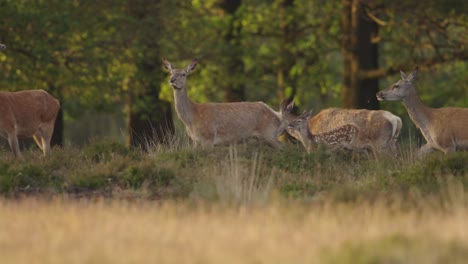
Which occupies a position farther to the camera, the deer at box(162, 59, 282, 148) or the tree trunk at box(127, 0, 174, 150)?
the tree trunk at box(127, 0, 174, 150)

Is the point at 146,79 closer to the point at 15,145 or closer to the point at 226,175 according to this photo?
the point at 15,145

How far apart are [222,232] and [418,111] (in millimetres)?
10082

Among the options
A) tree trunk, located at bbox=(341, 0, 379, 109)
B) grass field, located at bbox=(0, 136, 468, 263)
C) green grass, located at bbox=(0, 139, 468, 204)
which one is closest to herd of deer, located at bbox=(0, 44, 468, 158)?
grass field, located at bbox=(0, 136, 468, 263)

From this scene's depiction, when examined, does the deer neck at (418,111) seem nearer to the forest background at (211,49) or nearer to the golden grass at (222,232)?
the forest background at (211,49)

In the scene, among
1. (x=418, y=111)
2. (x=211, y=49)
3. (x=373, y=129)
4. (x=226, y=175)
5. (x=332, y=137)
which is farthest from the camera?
(x=211, y=49)

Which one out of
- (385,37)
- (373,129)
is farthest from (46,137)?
(385,37)

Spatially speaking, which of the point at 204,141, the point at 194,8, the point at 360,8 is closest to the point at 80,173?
the point at 204,141

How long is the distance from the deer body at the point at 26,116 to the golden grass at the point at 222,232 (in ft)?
19.5

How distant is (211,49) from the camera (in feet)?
86.7

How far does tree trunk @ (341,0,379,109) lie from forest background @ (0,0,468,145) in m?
0.03

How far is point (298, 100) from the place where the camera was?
97.3 feet

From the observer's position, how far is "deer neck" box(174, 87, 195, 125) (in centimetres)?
1759

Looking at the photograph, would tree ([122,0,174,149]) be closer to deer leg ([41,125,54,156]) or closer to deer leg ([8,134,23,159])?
deer leg ([41,125,54,156])

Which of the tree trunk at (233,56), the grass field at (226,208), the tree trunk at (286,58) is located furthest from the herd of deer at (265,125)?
the tree trunk at (286,58)
